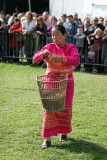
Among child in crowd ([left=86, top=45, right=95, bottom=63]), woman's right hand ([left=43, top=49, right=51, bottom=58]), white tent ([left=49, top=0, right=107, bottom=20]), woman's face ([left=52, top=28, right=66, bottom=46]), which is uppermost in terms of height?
white tent ([left=49, top=0, right=107, bottom=20])

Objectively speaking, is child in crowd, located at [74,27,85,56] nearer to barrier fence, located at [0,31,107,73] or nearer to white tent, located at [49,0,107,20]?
barrier fence, located at [0,31,107,73]

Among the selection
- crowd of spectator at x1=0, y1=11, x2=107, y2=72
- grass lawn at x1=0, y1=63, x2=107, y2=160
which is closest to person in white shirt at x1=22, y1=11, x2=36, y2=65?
crowd of spectator at x1=0, y1=11, x2=107, y2=72

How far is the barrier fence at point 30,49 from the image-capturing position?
12.1 m

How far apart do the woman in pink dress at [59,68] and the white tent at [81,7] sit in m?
12.0

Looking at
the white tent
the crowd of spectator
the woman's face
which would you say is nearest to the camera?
the woman's face

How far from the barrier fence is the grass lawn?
2305 millimetres

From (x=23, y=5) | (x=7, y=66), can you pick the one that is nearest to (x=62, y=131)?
(x=7, y=66)

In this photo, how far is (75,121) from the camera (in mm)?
5980

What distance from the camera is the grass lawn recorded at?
4.52m

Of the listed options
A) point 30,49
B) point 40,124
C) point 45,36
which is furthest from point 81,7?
point 40,124

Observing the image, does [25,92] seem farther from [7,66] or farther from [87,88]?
[7,66]

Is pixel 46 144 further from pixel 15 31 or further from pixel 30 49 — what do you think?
pixel 15 31

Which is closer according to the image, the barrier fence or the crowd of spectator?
the crowd of spectator

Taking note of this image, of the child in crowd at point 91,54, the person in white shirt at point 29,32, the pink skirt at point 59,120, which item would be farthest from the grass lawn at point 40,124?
the person in white shirt at point 29,32
